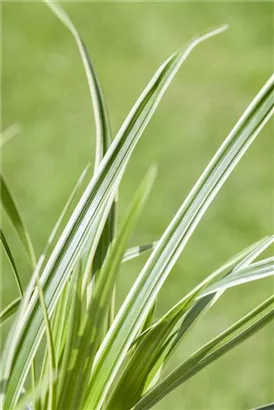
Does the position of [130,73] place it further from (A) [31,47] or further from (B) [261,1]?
(B) [261,1]

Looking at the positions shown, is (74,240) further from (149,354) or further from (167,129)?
(167,129)

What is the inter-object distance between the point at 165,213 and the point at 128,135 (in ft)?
2.63

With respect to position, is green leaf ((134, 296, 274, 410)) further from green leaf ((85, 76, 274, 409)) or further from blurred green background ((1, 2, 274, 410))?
blurred green background ((1, 2, 274, 410))

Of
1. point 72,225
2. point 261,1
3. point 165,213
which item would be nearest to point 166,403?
point 165,213

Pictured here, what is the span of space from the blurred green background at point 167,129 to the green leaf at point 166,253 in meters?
0.56

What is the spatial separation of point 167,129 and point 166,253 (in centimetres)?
102

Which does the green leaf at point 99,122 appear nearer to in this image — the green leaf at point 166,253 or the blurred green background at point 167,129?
the green leaf at point 166,253

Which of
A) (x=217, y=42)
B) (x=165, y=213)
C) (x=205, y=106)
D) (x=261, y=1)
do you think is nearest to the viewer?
(x=165, y=213)

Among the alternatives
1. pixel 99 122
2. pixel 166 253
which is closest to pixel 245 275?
pixel 166 253

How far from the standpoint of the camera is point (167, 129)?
159cm

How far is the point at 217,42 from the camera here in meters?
1.82

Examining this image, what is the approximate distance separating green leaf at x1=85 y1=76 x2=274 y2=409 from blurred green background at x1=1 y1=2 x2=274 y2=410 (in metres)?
0.56

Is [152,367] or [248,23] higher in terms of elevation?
[248,23]

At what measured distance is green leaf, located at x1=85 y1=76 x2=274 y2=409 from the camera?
0.56 m
